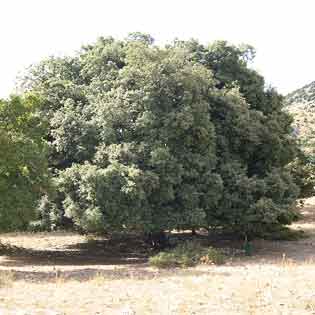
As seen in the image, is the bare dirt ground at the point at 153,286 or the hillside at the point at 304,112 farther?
the hillside at the point at 304,112

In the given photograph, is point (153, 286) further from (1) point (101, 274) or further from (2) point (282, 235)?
(2) point (282, 235)

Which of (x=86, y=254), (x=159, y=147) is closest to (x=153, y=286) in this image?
(x=159, y=147)

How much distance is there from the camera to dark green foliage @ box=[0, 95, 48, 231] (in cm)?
1802

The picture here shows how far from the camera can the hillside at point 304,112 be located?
5488 centimetres

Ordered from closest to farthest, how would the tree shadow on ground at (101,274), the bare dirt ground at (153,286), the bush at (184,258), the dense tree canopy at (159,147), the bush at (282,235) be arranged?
the bare dirt ground at (153,286) → the tree shadow on ground at (101,274) → the bush at (184,258) → the dense tree canopy at (159,147) → the bush at (282,235)

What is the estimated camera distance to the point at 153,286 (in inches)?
569

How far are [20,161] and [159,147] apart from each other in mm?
5792

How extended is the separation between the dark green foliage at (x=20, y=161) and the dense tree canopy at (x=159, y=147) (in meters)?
2.19

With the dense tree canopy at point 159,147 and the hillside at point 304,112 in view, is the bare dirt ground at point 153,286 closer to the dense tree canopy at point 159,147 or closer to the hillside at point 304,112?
the dense tree canopy at point 159,147

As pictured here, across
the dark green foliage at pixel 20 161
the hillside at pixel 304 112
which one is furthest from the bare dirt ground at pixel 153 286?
the hillside at pixel 304 112

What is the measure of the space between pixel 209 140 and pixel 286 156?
5.29 metres

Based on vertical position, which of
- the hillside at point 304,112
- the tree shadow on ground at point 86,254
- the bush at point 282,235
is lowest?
the tree shadow on ground at point 86,254

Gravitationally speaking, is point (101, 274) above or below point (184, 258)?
below

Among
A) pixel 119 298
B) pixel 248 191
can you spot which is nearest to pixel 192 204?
pixel 248 191
